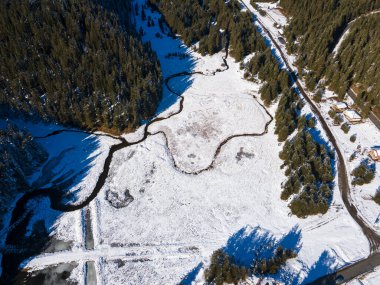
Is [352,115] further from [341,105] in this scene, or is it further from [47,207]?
[47,207]

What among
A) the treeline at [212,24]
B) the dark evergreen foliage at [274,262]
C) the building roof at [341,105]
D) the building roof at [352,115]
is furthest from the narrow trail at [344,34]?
the dark evergreen foliage at [274,262]

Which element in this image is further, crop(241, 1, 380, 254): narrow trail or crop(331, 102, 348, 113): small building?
crop(331, 102, 348, 113): small building

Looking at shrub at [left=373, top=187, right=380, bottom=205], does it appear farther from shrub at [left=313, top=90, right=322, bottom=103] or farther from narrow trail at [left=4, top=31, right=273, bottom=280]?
shrub at [left=313, top=90, right=322, bottom=103]

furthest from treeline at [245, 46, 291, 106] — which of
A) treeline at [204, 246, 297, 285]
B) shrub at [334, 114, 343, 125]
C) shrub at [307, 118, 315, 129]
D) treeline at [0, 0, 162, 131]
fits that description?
treeline at [204, 246, 297, 285]

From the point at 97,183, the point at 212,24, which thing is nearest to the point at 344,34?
the point at 212,24

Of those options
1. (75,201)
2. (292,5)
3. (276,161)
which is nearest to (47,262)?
(75,201)
